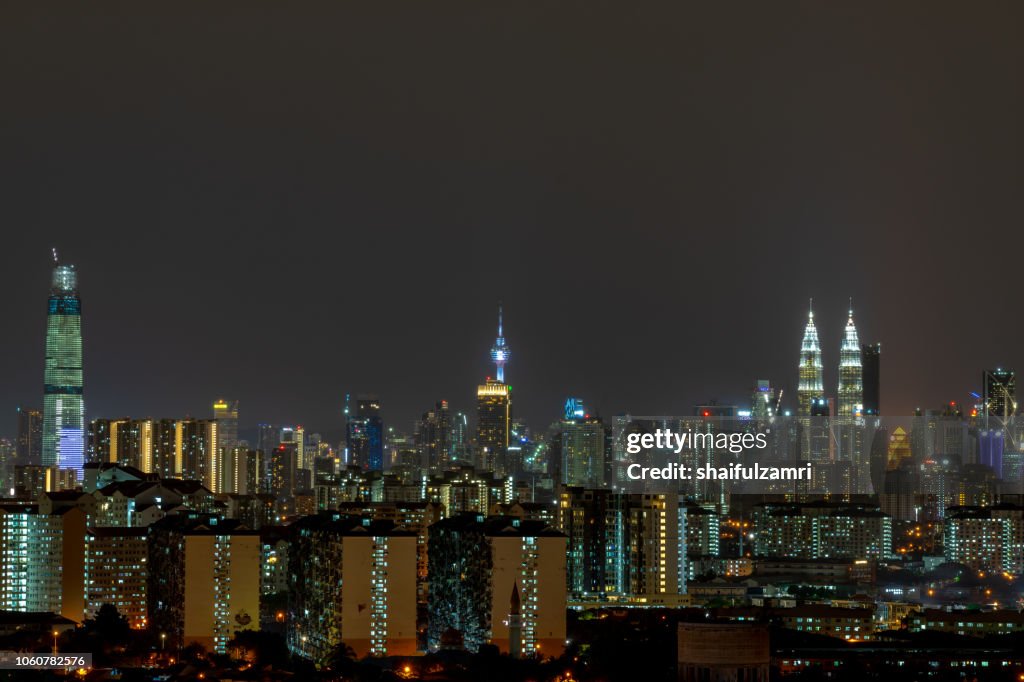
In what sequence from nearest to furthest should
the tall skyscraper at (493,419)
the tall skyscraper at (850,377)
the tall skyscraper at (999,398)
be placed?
the tall skyscraper at (999,398) → the tall skyscraper at (850,377) → the tall skyscraper at (493,419)

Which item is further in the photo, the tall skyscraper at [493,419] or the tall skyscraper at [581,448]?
the tall skyscraper at [493,419]

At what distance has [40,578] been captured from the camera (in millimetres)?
20812

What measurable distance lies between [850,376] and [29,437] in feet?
50.7

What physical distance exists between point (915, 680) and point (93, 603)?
8.47m

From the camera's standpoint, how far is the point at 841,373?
119 feet

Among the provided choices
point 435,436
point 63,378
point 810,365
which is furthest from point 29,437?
point 810,365

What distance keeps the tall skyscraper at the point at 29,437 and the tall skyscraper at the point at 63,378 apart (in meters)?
0.97

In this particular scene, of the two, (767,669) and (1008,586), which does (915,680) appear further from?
(1008,586)

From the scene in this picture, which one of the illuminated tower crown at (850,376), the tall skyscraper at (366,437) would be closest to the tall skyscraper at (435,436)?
the tall skyscraper at (366,437)

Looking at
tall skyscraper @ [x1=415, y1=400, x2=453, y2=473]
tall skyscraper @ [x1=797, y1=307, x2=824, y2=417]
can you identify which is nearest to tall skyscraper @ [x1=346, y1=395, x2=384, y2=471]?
tall skyscraper @ [x1=415, y1=400, x2=453, y2=473]

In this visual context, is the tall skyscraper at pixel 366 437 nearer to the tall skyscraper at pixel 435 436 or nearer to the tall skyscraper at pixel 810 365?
the tall skyscraper at pixel 435 436

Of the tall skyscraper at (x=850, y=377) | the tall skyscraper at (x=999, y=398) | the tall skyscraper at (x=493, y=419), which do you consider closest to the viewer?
the tall skyscraper at (x=999, y=398)

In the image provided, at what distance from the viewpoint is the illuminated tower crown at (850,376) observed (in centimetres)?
3562

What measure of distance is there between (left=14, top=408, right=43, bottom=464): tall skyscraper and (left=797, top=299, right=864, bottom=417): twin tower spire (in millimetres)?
14099
